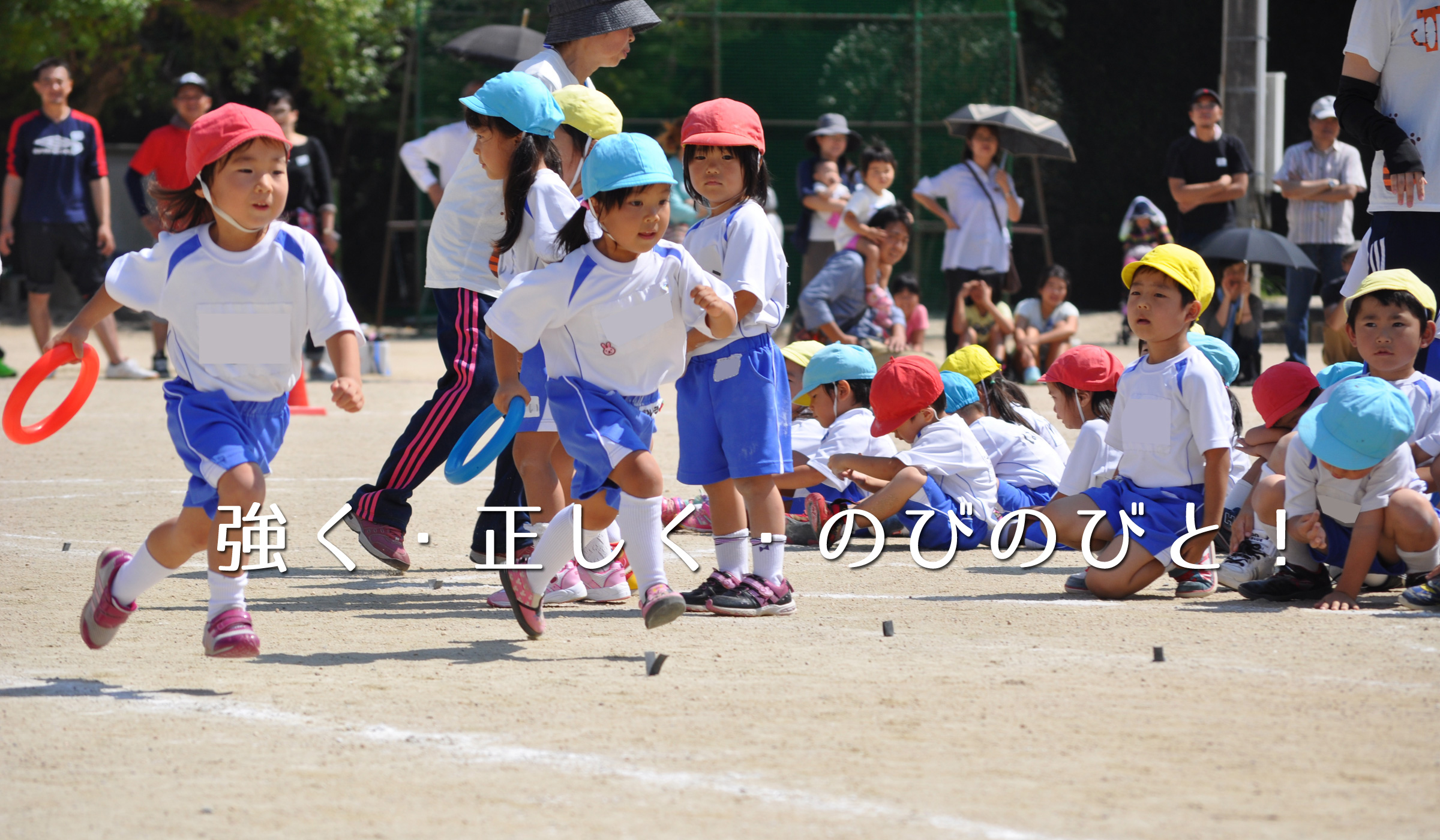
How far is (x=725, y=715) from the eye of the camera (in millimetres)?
4031

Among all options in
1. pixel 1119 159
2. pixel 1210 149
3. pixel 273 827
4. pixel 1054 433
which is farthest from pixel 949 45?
pixel 273 827

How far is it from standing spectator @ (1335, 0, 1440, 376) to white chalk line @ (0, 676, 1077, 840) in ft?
12.6

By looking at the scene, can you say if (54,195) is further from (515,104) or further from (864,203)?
(515,104)

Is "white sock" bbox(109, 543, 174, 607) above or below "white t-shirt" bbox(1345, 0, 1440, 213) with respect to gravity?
below

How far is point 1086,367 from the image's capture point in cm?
663

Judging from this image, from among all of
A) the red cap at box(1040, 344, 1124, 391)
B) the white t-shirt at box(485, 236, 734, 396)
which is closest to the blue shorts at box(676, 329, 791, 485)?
the white t-shirt at box(485, 236, 734, 396)

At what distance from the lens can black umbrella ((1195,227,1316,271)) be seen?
1302cm

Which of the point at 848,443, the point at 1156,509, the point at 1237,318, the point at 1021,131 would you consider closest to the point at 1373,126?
the point at 1156,509

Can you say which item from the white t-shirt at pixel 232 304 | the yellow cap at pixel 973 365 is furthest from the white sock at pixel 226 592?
the yellow cap at pixel 973 365

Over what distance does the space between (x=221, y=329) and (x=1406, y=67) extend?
4624 millimetres

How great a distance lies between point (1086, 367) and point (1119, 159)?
1791 cm

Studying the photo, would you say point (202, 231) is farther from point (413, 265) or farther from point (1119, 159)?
point (1119, 159)

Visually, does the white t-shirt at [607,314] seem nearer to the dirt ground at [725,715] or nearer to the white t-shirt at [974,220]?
the dirt ground at [725,715]

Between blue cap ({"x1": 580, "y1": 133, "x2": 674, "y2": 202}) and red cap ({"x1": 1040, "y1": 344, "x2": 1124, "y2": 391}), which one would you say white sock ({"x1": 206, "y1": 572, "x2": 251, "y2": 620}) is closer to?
blue cap ({"x1": 580, "y1": 133, "x2": 674, "y2": 202})
